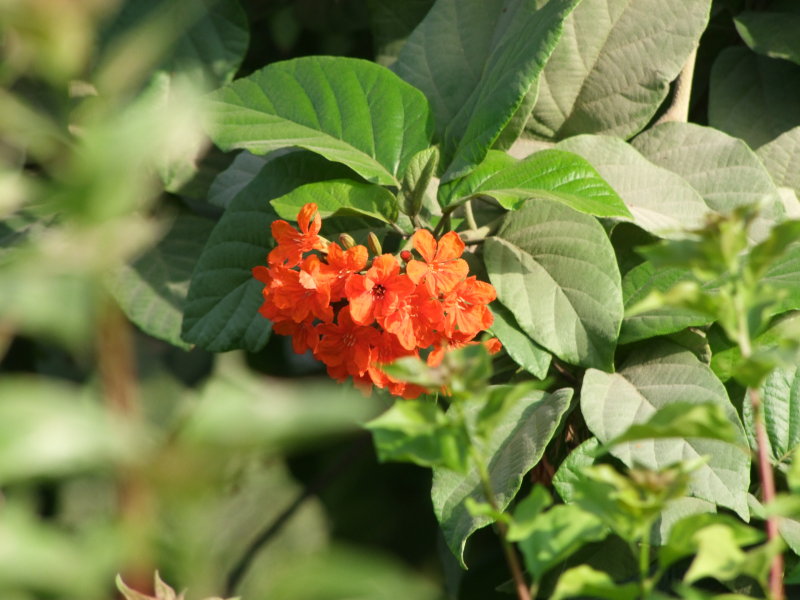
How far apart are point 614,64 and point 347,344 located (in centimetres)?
47

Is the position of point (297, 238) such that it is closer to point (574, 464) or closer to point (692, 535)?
point (574, 464)

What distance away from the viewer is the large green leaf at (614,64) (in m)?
1.00

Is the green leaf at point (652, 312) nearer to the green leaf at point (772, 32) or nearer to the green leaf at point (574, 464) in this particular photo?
the green leaf at point (574, 464)

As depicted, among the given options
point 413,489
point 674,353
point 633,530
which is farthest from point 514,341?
point 413,489

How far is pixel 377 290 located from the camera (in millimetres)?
799

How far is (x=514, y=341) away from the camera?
0.88m

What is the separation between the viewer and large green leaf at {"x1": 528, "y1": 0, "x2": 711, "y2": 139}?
1.00 meters

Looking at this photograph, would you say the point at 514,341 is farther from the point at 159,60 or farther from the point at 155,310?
the point at 159,60

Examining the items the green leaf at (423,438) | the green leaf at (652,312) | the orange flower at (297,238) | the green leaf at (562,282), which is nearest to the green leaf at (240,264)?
the orange flower at (297,238)

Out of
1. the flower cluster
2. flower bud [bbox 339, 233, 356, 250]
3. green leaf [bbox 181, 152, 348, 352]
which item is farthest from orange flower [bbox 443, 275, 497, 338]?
green leaf [bbox 181, 152, 348, 352]

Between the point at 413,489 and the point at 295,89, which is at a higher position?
the point at 295,89

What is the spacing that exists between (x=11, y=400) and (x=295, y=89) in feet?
2.51

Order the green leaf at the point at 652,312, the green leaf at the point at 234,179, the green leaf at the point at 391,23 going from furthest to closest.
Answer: the green leaf at the point at 391,23
the green leaf at the point at 234,179
the green leaf at the point at 652,312

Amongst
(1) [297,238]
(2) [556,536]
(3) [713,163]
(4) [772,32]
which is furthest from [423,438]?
(4) [772,32]
